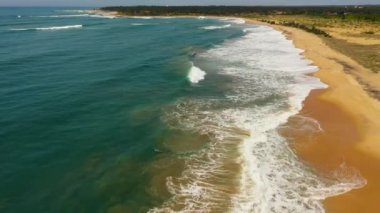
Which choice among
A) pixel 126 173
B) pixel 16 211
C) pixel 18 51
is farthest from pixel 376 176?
pixel 18 51

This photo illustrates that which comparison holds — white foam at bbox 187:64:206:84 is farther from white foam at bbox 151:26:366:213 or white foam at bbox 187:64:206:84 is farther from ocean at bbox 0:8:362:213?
→ white foam at bbox 151:26:366:213

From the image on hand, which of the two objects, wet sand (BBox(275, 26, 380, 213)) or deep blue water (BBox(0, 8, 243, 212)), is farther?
deep blue water (BBox(0, 8, 243, 212))

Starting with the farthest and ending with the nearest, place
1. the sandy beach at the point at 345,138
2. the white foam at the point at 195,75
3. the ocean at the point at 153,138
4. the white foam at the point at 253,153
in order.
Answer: the white foam at the point at 195,75 → the sandy beach at the point at 345,138 → the ocean at the point at 153,138 → the white foam at the point at 253,153

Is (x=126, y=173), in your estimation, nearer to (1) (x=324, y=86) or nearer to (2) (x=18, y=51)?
(1) (x=324, y=86)

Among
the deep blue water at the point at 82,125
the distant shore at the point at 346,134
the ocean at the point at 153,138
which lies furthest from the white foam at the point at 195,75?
the distant shore at the point at 346,134

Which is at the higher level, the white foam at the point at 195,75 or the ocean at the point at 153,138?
the white foam at the point at 195,75

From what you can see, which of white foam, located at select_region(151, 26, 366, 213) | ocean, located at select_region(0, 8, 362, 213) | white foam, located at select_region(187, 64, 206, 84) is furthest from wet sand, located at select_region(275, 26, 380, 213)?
white foam, located at select_region(187, 64, 206, 84)

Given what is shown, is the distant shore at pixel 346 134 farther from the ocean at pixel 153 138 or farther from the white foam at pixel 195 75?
the white foam at pixel 195 75

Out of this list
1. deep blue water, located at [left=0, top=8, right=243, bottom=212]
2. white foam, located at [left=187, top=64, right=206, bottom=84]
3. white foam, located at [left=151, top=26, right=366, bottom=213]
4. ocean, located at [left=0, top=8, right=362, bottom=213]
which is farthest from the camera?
white foam, located at [left=187, top=64, right=206, bottom=84]
